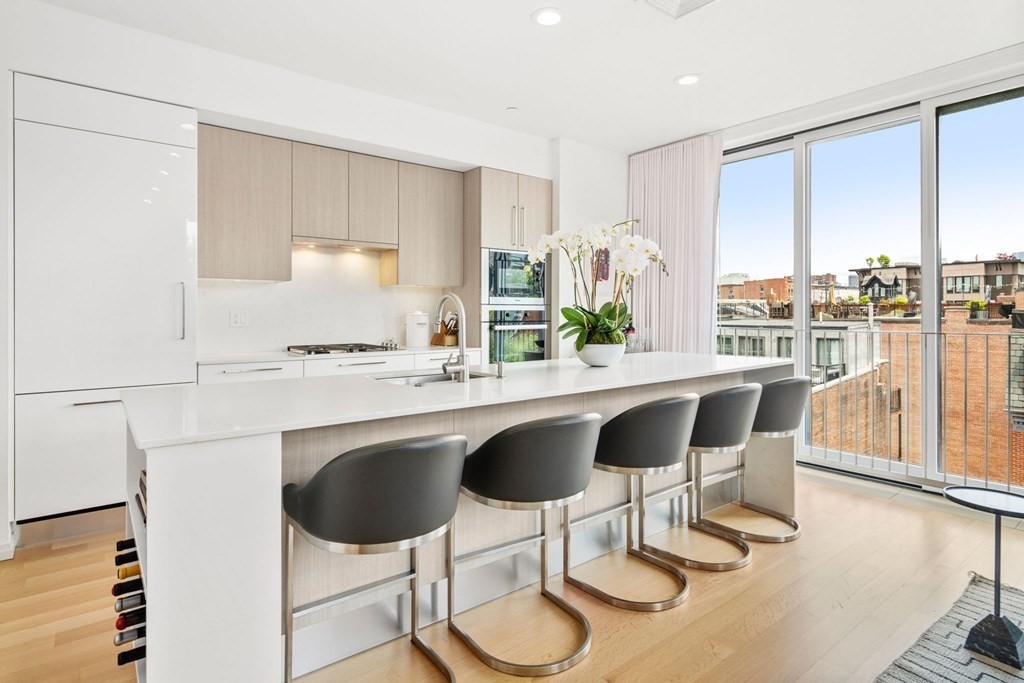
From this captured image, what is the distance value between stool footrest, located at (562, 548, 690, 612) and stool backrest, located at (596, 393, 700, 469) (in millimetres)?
510

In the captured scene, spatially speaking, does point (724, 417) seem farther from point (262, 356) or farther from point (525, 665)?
point (262, 356)

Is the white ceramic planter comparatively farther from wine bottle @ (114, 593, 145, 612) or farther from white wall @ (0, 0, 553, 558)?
white wall @ (0, 0, 553, 558)

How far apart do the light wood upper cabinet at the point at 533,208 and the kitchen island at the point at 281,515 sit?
6.61 feet

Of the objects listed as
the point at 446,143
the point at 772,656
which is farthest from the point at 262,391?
the point at 446,143

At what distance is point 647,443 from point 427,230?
2775mm

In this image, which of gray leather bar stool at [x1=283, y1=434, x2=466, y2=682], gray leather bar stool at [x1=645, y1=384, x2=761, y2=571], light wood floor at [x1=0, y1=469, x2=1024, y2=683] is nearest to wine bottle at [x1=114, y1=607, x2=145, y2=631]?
gray leather bar stool at [x1=283, y1=434, x2=466, y2=682]

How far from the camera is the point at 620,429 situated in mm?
2160

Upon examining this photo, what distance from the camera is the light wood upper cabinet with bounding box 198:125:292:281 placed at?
3.35 metres

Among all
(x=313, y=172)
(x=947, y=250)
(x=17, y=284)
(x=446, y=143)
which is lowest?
(x=17, y=284)

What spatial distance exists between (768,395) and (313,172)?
10.0 feet

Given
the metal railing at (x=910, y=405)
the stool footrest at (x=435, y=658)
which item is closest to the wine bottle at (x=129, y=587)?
the stool footrest at (x=435, y=658)

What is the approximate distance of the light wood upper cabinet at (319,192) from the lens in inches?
145

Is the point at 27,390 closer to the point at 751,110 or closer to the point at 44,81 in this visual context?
the point at 44,81

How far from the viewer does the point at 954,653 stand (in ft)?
6.15
